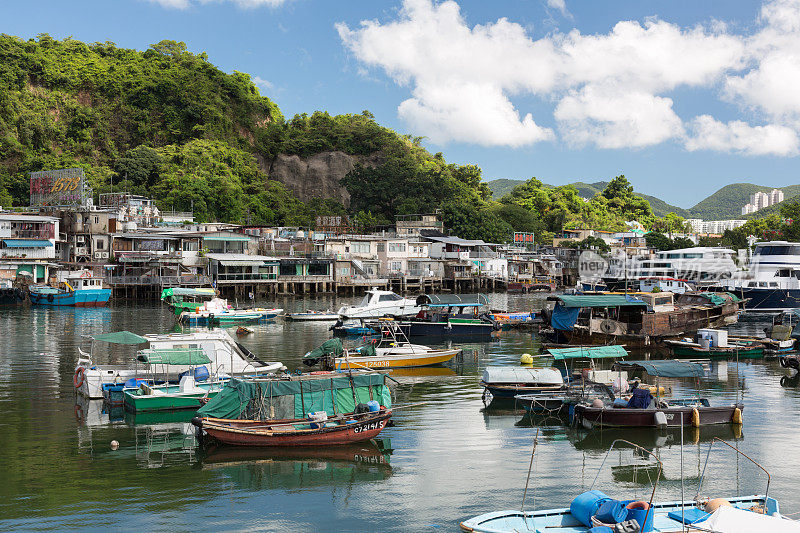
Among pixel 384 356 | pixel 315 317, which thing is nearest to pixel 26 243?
pixel 315 317

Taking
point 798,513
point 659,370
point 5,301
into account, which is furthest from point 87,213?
point 798,513

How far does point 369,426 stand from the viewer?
20188 millimetres

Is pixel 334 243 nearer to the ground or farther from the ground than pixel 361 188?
nearer to the ground

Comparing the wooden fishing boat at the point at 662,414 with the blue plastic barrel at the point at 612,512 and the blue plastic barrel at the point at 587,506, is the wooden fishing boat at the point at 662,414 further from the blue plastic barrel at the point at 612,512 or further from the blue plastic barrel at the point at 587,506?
the blue plastic barrel at the point at 612,512

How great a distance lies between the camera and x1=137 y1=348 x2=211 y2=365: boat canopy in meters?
24.4

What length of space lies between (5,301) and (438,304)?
41309 mm

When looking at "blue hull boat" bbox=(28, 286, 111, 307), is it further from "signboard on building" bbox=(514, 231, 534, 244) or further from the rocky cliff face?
"signboard on building" bbox=(514, 231, 534, 244)

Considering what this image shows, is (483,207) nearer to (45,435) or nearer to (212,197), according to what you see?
(212,197)

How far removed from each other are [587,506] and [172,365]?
54.6ft

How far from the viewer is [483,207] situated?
11388 centimetres

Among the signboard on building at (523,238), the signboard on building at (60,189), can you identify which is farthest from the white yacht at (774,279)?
the signboard on building at (60,189)

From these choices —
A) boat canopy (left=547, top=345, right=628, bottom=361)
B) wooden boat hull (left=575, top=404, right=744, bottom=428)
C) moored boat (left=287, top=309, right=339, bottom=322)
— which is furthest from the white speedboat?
moored boat (left=287, top=309, right=339, bottom=322)

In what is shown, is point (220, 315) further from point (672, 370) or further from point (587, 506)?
point (587, 506)

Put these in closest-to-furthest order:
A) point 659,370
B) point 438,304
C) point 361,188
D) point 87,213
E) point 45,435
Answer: point 45,435, point 659,370, point 438,304, point 87,213, point 361,188
